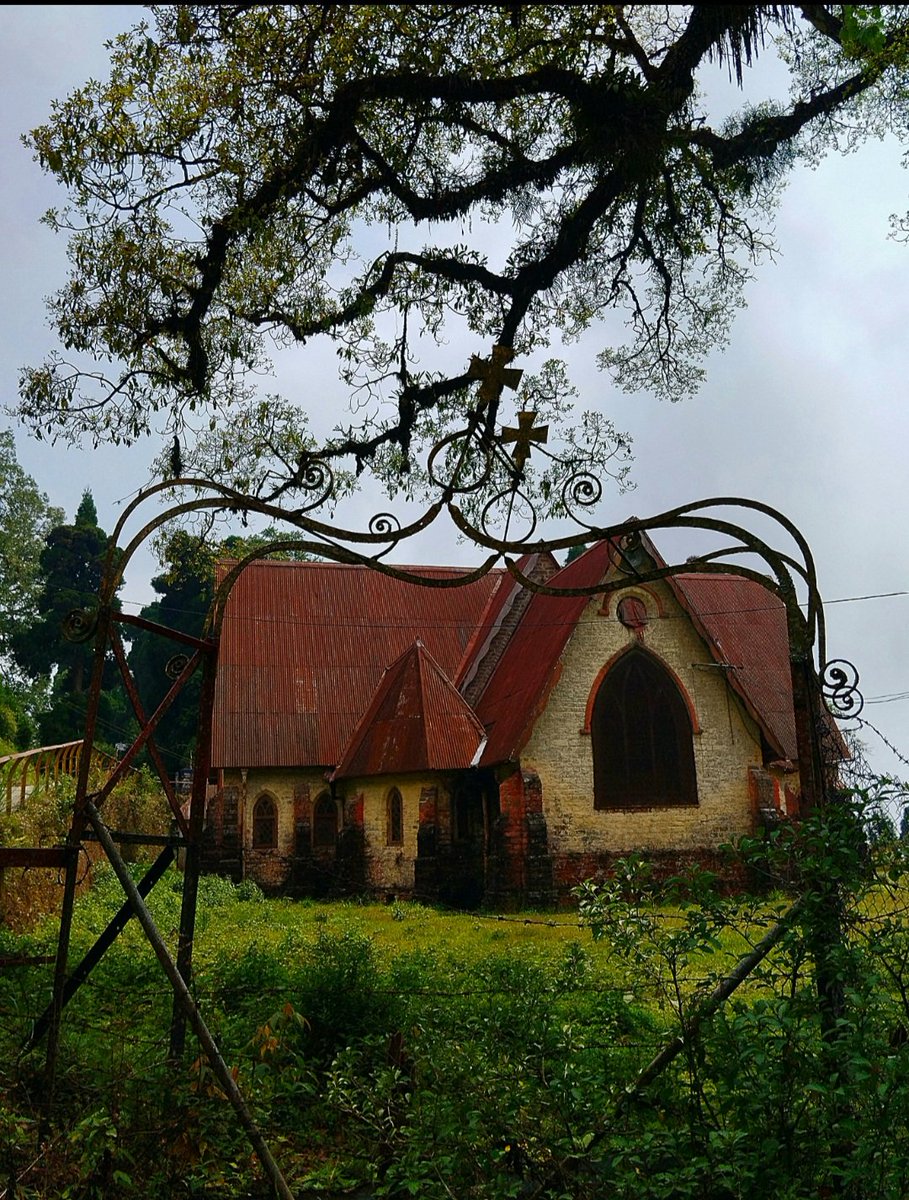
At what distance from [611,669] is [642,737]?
63.6 inches

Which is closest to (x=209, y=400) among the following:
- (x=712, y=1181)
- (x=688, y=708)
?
(x=712, y=1181)

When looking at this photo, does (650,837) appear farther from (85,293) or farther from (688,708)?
(85,293)

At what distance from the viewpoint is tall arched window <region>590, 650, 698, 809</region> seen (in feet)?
74.3

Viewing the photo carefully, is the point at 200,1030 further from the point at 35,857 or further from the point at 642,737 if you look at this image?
the point at 642,737

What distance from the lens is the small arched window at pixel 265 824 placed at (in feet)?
84.2

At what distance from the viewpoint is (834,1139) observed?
417 cm

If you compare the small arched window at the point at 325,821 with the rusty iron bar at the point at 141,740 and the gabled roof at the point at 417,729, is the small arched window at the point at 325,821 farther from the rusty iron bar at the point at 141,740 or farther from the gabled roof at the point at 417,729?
the rusty iron bar at the point at 141,740

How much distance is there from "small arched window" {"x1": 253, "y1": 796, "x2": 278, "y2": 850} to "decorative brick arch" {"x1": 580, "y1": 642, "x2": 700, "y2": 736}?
27.1ft

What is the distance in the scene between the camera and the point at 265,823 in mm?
25859

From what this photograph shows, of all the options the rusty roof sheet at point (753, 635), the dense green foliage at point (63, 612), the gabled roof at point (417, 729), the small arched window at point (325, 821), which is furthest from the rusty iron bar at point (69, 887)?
the dense green foliage at point (63, 612)

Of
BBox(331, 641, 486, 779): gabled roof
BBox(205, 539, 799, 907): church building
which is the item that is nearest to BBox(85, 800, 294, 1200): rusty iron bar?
BBox(205, 539, 799, 907): church building

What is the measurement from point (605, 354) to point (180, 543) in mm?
6584

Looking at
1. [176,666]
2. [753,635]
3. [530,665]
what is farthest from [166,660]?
[176,666]

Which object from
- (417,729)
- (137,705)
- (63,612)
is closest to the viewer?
(137,705)
